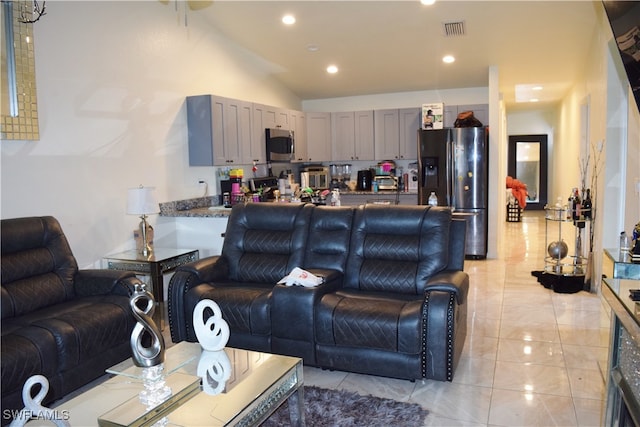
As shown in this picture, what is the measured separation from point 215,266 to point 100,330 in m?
1.01

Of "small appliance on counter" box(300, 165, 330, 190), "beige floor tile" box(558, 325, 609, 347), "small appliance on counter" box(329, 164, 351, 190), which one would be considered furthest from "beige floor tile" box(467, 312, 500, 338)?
"small appliance on counter" box(329, 164, 351, 190)

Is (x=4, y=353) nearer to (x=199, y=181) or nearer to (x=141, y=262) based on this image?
(x=141, y=262)

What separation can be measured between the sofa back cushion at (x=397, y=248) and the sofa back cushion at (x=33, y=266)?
205 centimetres

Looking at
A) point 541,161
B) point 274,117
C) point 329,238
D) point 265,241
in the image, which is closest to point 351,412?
point 329,238

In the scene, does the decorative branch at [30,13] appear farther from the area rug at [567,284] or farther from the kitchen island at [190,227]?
the area rug at [567,284]

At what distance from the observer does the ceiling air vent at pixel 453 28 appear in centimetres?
537

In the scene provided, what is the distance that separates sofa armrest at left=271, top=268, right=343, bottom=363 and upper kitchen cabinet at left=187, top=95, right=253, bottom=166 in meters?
2.67

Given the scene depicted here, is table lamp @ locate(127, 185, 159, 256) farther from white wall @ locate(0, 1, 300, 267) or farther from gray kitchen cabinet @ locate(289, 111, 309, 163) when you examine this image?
gray kitchen cabinet @ locate(289, 111, 309, 163)

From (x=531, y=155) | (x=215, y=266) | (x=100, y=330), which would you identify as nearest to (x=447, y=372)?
(x=215, y=266)

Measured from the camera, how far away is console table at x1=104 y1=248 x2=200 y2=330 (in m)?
4.21

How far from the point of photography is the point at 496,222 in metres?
6.89

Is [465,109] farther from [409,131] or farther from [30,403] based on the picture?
[30,403]

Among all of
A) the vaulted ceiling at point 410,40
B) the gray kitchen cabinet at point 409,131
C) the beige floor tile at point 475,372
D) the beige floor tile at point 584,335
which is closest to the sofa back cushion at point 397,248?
the beige floor tile at point 475,372

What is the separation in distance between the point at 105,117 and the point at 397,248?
286 centimetres
